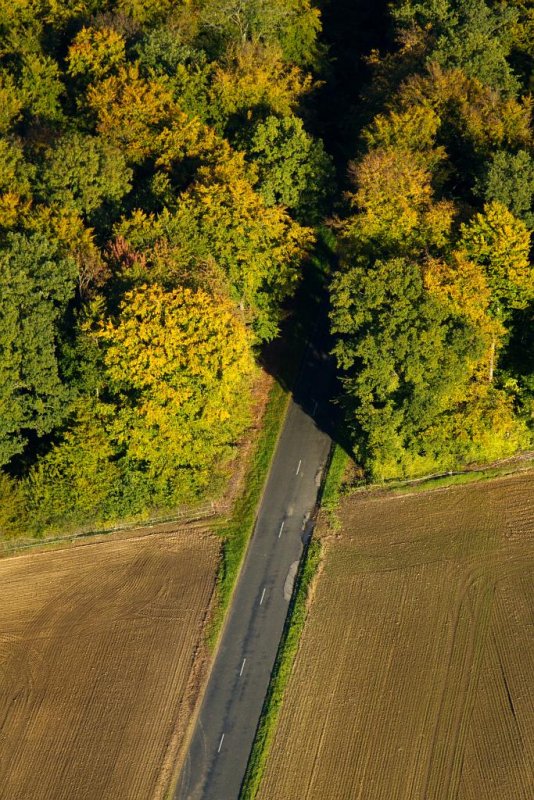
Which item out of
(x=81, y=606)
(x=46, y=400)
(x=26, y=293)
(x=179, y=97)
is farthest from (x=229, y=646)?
(x=179, y=97)

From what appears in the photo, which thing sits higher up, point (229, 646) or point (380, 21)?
point (380, 21)

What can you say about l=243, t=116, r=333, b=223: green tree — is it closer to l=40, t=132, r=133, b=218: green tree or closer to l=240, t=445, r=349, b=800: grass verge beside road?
l=40, t=132, r=133, b=218: green tree

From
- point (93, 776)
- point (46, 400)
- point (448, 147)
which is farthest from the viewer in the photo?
point (448, 147)

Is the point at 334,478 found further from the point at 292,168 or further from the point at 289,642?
the point at 292,168

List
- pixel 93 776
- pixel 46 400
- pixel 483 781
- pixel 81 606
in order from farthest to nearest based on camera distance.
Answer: pixel 46 400, pixel 81 606, pixel 93 776, pixel 483 781

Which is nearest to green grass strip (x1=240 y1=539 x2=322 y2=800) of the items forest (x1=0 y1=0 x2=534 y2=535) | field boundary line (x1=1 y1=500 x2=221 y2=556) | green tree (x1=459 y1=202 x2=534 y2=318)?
field boundary line (x1=1 y1=500 x2=221 y2=556)

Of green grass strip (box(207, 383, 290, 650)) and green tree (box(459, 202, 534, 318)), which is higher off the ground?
green tree (box(459, 202, 534, 318))

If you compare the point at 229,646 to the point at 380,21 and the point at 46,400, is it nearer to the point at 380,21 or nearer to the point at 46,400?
the point at 46,400

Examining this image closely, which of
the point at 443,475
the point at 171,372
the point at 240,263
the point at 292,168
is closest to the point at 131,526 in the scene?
the point at 171,372
